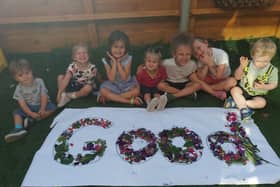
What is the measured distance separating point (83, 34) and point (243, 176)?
7.68 feet

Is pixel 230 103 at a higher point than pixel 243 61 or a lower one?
lower

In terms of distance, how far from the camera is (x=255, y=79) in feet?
6.61

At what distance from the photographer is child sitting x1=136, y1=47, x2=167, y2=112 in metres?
2.05

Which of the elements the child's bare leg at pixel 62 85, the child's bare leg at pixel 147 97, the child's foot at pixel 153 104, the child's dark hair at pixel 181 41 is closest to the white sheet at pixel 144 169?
the child's foot at pixel 153 104

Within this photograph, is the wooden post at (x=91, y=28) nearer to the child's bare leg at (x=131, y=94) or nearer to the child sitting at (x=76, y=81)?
the child sitting at (x=76, y=81)

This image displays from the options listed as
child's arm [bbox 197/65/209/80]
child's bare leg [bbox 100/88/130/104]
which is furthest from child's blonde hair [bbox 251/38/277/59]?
child's bare leg [bbox 100/88/130/104]

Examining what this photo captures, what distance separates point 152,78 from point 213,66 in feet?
1.82

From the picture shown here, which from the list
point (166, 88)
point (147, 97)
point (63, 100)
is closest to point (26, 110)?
point (63, 100)

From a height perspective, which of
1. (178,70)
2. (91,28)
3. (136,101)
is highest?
(91,28)

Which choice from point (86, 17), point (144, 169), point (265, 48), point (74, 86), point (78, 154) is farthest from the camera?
point (86, 17)

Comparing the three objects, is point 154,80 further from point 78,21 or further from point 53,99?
point 78,21

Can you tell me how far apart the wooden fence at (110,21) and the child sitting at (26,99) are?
1.09 m

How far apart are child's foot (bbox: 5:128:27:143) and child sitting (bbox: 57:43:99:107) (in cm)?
38

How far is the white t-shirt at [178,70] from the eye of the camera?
2.22 meters
